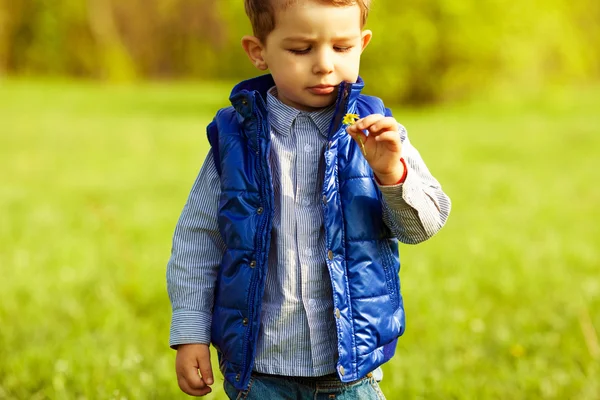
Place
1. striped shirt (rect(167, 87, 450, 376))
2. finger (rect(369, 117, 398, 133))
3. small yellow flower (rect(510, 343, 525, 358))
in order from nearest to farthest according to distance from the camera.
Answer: finger (rect(369, 117, 398, 133)) < striped shirt (rect(167, 87, 450, 376)) < small yellow flower (rect(510, 343, 525, 358))

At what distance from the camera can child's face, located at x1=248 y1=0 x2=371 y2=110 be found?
7.15ft

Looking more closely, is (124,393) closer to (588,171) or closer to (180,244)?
(180,244)

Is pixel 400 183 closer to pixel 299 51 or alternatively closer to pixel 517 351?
pixel 299 51

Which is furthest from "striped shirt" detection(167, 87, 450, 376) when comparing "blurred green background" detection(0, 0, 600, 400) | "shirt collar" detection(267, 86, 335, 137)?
"blurred green background" detection(0, 0, 600, 400)

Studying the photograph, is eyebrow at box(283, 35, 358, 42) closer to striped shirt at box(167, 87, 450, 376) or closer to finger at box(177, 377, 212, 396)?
striped shirt at box(167, 87, 450, 376)

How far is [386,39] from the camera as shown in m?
22.8

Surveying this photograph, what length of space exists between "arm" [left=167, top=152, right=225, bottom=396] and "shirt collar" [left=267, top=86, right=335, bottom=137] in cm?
24

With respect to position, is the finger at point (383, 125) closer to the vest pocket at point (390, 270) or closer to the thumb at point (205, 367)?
the vest pocket at point (390, 270)

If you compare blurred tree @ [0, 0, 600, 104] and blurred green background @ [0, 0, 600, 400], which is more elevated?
blurred tree @ [0, 0, 600, 104]

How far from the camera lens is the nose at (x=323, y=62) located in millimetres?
2195

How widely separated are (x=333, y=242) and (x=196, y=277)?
1.51 feet

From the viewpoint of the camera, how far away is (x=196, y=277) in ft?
8.09

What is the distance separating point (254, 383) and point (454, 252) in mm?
4026

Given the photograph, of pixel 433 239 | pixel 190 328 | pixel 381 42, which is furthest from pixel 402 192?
pixel 381 42
